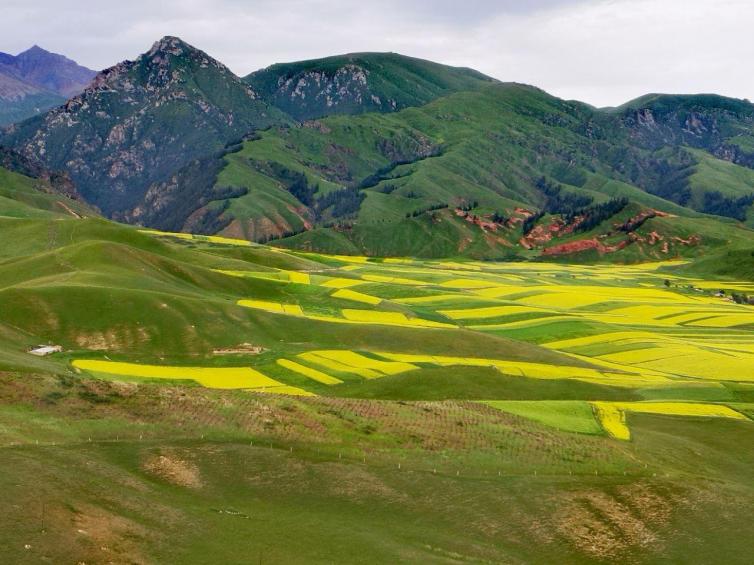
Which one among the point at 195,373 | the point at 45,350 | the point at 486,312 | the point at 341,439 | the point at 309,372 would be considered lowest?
the point at 195,373

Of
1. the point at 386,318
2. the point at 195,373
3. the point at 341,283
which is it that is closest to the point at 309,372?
the point at 195,373

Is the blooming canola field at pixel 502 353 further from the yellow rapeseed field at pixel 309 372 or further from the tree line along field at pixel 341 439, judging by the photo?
the tree line along field at pixel 341 439

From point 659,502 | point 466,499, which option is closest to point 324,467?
point 466,499

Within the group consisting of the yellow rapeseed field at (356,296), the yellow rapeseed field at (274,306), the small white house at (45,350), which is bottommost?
the small white house at (45,350)

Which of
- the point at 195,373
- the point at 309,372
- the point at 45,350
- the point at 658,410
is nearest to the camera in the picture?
the point at 658,410

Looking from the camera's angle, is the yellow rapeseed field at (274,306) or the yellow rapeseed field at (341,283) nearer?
the yellow rapeseed field at (274,306)

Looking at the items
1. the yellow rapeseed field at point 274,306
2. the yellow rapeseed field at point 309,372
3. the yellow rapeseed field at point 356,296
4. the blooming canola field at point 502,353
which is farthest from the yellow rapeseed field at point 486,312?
the yellow rapeseed field at point 309,372

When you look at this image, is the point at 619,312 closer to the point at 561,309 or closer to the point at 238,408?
the point at 561,309

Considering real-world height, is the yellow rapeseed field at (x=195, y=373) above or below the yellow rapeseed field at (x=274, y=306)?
below

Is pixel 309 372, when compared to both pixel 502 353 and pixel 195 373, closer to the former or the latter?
pixel 195 373

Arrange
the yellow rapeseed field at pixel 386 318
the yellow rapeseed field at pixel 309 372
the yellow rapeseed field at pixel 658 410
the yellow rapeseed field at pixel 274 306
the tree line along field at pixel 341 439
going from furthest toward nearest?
1. the yellow rapeseed field at pixel 386 318
2. the yellow rapeseed field at pixel 274 306
3. the yellow rapeseed field at pixel 309 372
4. the yellow rapeseed field at pixel 658 410
5. the tree line along field at pixel 341 439
